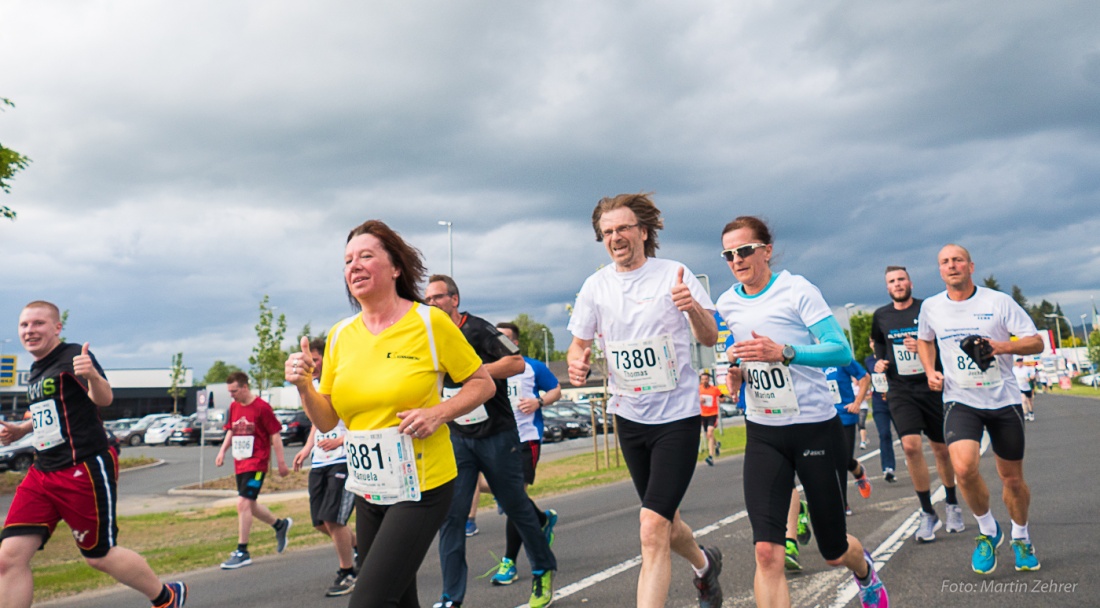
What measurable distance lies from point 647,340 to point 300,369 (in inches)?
72.3

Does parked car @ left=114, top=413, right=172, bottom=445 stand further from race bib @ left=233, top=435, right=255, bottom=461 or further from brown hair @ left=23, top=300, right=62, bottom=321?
brown hair @ left=23, top=300, right=62, bottom=321

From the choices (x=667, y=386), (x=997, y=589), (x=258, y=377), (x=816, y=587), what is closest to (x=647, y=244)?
(x=667, y=386)

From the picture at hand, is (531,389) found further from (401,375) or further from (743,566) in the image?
(401,375)

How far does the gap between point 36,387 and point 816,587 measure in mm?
5247

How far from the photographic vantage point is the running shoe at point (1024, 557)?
18.4ft

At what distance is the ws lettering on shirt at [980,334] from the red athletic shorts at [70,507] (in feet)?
18.5

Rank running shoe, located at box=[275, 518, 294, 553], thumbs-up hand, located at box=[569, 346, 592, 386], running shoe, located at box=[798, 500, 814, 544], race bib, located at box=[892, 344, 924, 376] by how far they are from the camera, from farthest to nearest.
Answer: running shoe, located at box=[275, 518, 294, 553] < race bib, located at box=[892, 344, 924, 376] < running shoe, located at box=[798, 500, 814, 544] < thumbs-up hand, located at box=[569, 346, 592, 386]

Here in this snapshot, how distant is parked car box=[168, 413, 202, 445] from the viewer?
147 ft

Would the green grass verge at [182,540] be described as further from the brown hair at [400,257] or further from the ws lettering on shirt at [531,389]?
the brown hair at [400,257]

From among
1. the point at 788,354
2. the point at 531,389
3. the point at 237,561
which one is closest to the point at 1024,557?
the point at 788,354

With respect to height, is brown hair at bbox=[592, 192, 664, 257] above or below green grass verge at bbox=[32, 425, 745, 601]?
above

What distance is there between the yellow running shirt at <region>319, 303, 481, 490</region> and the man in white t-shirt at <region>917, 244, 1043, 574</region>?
13.0 feet

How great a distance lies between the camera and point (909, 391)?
747cm

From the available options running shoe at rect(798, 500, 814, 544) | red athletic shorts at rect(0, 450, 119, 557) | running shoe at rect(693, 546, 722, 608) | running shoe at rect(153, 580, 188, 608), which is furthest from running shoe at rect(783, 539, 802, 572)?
red athletic shorts at rect(0, 450, 119, 557)
